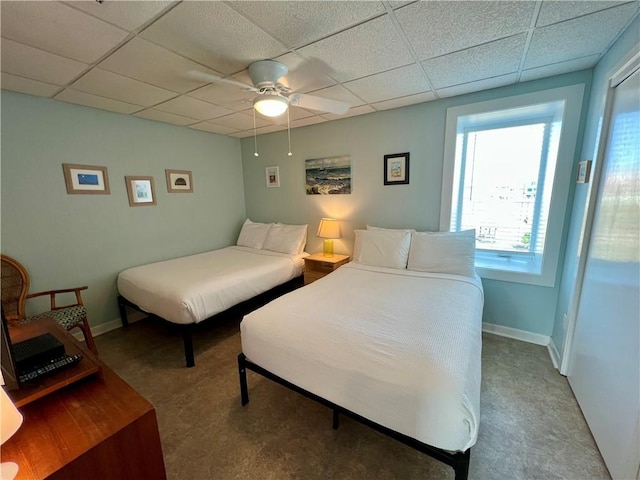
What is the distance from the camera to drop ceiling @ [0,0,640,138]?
1.37 m

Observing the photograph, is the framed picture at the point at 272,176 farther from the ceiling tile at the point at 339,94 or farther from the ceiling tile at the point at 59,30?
the ceiling tile at the point at 59,30

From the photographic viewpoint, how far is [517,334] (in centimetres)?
262

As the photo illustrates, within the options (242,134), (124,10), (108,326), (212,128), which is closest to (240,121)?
(212,128)

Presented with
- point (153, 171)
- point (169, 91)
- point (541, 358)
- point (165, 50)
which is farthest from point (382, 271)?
point (153, 171)

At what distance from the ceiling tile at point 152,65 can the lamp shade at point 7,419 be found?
6.19ft

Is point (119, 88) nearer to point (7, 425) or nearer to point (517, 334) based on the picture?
point (7, 425)

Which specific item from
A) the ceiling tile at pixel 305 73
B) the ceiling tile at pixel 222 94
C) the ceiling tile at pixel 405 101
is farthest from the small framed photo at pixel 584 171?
the ceiling tile at pixel 222 94

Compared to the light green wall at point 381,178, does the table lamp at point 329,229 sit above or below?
below

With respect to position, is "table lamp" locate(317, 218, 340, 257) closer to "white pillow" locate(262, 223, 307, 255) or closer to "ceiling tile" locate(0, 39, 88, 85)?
"white pillow" locate(262, 223, 307, 255)

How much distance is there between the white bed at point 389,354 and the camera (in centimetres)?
112

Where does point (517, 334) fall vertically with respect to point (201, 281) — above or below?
below

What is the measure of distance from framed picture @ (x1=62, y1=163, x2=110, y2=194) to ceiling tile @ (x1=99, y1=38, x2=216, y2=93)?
129 cm

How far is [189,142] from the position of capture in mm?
3648

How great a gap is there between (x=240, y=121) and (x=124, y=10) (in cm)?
203
